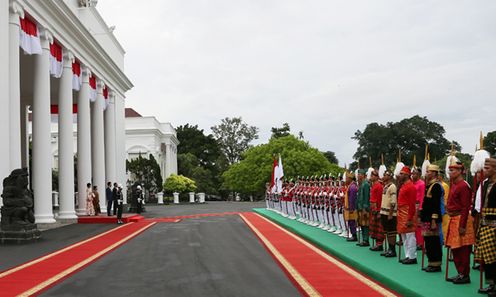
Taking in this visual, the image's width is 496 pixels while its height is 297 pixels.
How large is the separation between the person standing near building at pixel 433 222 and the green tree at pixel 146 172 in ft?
144

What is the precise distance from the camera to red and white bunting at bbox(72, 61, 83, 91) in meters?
25.9

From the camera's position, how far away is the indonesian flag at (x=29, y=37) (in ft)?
62.0

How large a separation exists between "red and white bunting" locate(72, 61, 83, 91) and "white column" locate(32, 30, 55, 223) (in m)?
4.74

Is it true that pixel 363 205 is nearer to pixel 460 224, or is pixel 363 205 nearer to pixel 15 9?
pixel 460 224

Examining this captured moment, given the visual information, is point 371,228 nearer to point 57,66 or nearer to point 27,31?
point 27,31

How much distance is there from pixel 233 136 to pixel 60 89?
246 feet

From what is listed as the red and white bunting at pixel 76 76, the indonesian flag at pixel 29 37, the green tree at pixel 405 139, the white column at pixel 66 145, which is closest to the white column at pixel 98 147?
the red and white bunting at pixel 76 76

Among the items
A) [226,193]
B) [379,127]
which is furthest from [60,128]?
[226,193]

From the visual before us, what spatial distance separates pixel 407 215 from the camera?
10102 millimetres

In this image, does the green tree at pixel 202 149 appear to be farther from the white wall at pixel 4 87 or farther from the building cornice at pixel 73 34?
the white wall at pixel 4 87

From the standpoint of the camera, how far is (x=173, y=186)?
57.3m

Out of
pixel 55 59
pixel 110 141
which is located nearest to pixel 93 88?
pixel 110 141

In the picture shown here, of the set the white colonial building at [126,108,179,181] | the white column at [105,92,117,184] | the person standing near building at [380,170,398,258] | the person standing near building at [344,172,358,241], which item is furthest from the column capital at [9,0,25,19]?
the white colonial building at [126,108,179,181]

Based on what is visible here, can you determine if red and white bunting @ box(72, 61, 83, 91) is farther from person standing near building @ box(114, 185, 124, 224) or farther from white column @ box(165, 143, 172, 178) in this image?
white column @ box(165, 143, 172, 178)
